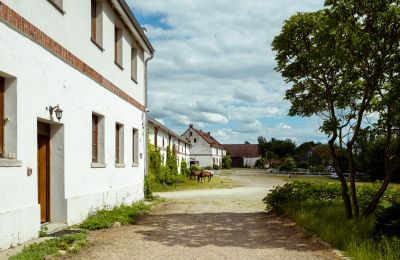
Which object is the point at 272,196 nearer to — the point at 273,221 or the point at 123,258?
the point at 273,221

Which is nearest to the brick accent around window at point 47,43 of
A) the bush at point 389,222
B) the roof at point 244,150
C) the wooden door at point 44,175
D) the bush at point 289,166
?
the wooden door at point 44,175

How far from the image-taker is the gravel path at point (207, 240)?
317 inches

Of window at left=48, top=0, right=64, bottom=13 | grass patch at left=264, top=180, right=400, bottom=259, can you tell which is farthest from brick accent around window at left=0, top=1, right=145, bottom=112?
grass patch at left=264, top=180, right=400, bottom=259

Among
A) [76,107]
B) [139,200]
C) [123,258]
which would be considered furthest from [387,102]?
[139,200]

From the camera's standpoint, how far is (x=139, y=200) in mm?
18234

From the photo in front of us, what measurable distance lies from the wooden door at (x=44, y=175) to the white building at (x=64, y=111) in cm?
2

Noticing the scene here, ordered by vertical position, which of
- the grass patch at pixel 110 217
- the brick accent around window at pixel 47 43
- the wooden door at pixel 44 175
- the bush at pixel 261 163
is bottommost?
the bush at pixel 261 163

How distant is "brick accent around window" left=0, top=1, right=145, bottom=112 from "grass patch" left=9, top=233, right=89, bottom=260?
3.68m

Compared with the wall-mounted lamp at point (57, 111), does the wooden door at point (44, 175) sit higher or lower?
lower

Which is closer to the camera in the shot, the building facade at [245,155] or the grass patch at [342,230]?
the grass patch at [342,230]

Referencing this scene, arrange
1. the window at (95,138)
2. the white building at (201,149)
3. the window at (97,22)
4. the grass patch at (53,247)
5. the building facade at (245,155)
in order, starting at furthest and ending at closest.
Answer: the building facade at (245,155) → the white building at (201,149) → the window at (95,138) → the window at (97,22) → the grass patch at (53,247)

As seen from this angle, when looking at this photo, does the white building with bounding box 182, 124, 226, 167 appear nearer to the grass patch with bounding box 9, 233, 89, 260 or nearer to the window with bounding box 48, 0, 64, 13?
the window with bounding box 48, 0, 64, 13

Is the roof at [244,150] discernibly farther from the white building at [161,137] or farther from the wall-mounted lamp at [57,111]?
the wall-mounted lamp at [57,111]

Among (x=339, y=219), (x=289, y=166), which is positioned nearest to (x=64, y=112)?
(x=339, y=219)
